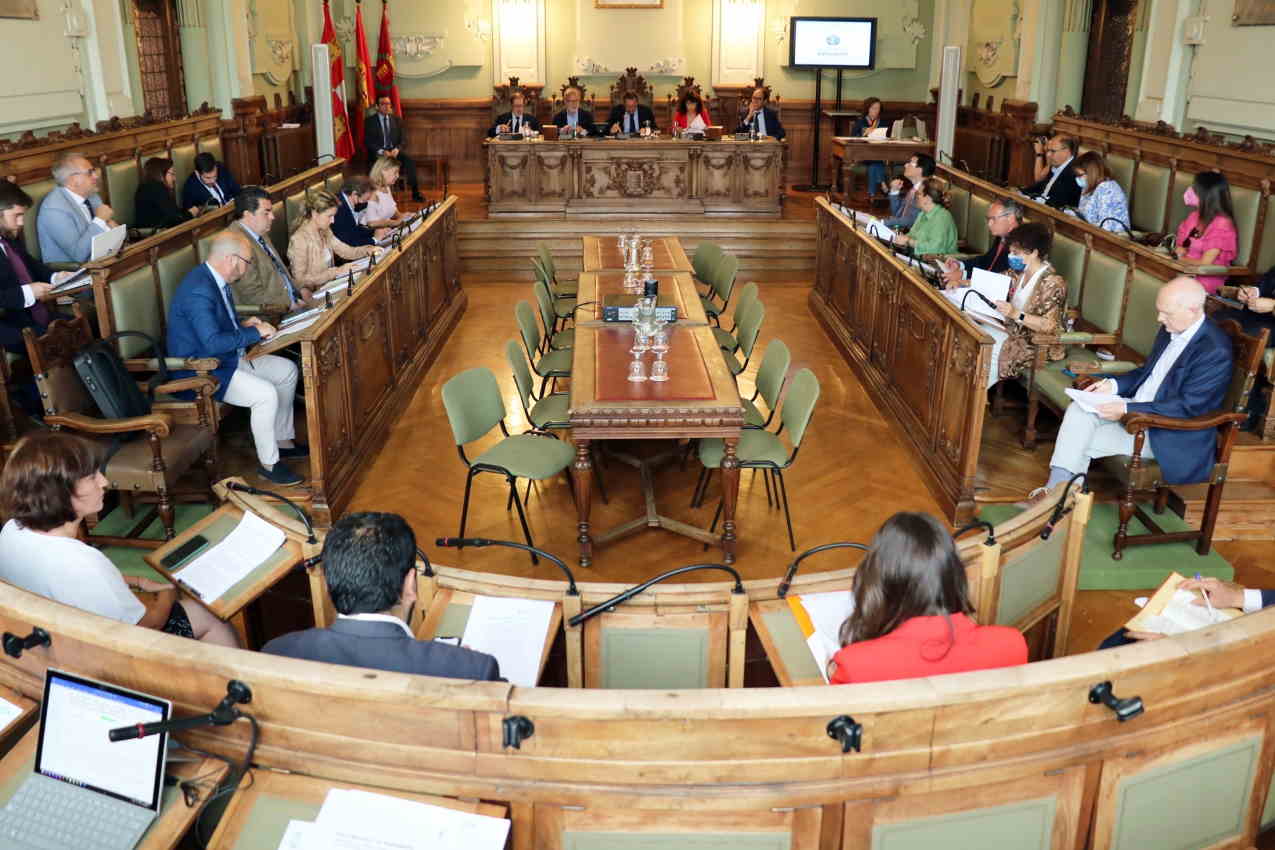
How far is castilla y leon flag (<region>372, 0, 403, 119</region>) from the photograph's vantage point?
1325 centimetres

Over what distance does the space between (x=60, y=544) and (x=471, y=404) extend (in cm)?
228

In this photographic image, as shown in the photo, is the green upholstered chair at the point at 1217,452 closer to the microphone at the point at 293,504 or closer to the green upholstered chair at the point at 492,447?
the green upholstered chair at the point at 492,447

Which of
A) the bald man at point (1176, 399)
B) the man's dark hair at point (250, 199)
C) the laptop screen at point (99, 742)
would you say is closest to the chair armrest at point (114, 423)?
the man's dark hair at point (250, 199)

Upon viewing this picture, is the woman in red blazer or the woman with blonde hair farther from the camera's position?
the woman with blonde hair

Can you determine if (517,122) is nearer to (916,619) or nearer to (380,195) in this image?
(380,195)

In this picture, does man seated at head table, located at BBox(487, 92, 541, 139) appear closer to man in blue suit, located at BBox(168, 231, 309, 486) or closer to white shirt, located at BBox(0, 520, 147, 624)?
man in blue suit, located at BBox(168, 231, 309, 486)

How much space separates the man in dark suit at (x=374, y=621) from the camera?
2350 millimetres

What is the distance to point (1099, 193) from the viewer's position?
7.57 m

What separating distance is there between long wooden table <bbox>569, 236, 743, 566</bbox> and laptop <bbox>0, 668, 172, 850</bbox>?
262 cm

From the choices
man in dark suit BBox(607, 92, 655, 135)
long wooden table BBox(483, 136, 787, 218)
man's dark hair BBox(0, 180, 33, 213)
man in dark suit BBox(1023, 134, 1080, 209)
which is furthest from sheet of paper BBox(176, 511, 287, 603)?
man in dark suit BBox(607, 92, 655, 135)

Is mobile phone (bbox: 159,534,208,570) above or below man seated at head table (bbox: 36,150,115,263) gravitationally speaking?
below

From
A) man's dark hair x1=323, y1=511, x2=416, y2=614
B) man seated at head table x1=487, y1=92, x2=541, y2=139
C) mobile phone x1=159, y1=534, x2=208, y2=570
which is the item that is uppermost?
man seated at head table x1=487, y1=92, x2=541, y2=139

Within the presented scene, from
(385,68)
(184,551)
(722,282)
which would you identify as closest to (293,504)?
(184,551)

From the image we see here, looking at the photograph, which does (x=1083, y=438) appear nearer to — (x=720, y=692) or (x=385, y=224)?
(x=720, y=692)
